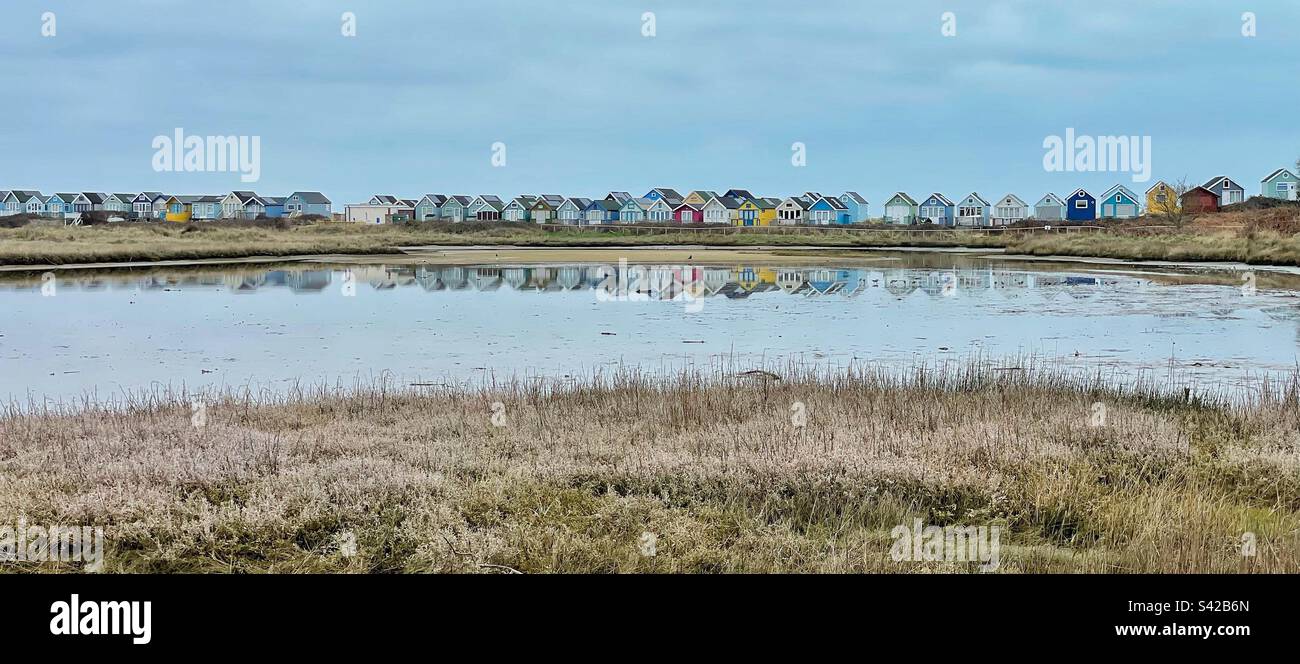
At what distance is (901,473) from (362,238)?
7792 centimetres

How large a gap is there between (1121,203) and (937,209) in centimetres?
2382

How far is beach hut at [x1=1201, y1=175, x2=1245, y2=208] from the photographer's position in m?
113

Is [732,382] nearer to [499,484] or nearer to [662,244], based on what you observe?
[499,484]

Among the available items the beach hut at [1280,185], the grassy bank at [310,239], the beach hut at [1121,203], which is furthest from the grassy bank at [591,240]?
the beach hut at [1121,203]

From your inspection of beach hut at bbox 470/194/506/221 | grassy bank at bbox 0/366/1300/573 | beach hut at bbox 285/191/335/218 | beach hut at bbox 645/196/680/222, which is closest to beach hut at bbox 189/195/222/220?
beach hut at bbox 285/191/335/218

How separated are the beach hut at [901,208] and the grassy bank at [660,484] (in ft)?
423

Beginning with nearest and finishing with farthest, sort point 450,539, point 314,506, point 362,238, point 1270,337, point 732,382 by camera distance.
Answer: point 450,539, point 314,506, point 732,382, point 1270,337, point 362,238

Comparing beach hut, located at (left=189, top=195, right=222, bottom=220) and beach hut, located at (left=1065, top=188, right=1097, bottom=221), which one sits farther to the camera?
beach hut, located at (left=189, top=195, right=222, bottom=220)

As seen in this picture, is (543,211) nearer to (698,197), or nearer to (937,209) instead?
(698,197)

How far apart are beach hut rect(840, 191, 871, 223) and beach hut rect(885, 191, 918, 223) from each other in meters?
3.55

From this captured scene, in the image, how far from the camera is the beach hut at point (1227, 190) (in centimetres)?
Result: 11312

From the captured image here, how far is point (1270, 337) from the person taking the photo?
2041 centimetres

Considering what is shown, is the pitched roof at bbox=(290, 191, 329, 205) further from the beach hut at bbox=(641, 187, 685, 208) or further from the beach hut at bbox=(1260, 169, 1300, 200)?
the beach hut at bbox=(1260, 169, 1300, 200)
